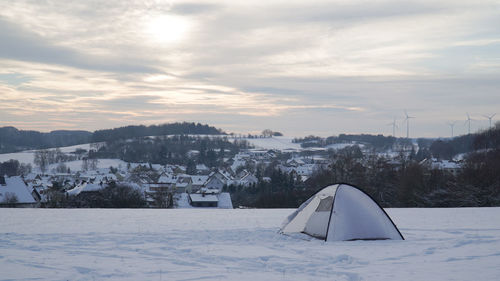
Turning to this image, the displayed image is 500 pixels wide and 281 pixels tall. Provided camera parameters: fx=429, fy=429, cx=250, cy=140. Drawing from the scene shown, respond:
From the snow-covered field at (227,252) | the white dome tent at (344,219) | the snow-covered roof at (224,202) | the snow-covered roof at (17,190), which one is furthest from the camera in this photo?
the snow-covered roof at (224,202)

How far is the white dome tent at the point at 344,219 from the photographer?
34.0 ft

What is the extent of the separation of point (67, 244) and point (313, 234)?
5.78 m

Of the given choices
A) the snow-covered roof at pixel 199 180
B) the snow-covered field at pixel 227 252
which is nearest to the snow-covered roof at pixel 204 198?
the snow-covered field at pixel 227 252

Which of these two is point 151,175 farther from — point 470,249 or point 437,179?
point 470,249

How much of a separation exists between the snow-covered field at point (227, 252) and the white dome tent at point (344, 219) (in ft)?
1.36

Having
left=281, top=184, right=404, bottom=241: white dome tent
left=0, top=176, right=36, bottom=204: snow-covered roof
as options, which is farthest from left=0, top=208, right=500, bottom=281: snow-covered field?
left=0, top=176, right=36, bottom=204: snow-covered roof

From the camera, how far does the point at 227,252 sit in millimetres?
8789

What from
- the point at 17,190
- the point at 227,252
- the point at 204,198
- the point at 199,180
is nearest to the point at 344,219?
the point at 227,252

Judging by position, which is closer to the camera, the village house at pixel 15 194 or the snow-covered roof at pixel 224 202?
the village house at pixel 15 194

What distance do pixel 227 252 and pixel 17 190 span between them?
119ft

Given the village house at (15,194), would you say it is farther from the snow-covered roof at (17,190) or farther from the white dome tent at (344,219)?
the white dome tent at (344,219)

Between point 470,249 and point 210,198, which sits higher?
point 470,249

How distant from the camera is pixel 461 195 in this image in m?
30.9

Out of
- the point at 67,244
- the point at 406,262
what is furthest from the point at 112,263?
the point at 406,262
